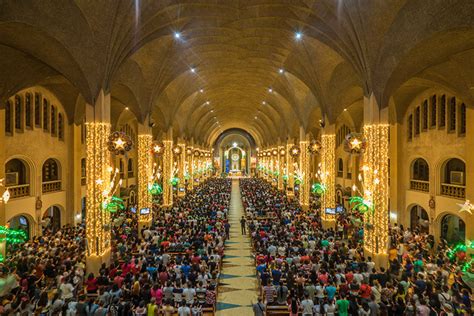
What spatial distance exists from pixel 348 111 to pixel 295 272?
1851 cm

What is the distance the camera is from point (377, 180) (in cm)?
1445

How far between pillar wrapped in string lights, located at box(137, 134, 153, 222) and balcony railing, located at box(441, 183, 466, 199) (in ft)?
56.4

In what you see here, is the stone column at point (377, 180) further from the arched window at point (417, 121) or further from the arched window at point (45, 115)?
the arched window at point (45, 115)

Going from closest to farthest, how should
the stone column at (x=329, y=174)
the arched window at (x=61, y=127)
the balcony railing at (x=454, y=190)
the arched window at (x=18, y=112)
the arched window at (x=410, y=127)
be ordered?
the balcony railing at (x=454, y=190) → the arched window at (x=18, y=112) → the arched window at (x=410, y=127) → the arched window at (x=61, y=127) → the stone column at (x=329, y=174)

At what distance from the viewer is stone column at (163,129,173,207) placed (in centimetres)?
2923

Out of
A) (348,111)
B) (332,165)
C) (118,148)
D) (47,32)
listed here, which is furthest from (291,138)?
(47,32)

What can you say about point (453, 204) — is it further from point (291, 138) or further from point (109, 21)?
point (291, 138)

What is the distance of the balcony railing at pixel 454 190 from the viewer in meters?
17.1

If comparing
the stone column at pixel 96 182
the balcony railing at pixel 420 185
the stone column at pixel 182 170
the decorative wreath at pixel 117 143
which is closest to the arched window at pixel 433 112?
the balcony railing at pixel 420 185

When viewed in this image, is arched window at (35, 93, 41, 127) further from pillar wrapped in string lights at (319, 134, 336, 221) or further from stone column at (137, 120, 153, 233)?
pillar wrapped in string lights at (319, 134, 336, 221)

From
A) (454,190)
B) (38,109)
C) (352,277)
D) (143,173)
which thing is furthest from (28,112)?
(454,190)

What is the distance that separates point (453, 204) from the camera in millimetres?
17453

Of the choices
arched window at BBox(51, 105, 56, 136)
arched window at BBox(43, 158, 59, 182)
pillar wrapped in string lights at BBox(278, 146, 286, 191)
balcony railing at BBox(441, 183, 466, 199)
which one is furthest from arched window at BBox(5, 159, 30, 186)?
pillar wrapped in string lights at BBox(278, 146, 286, 191)

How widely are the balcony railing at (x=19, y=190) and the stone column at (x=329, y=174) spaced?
17.3 m
